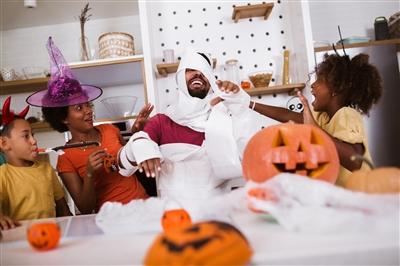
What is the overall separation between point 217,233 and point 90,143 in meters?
1.12

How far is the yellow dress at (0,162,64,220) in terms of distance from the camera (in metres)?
1.21

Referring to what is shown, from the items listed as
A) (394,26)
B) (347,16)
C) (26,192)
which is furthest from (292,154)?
(347,16)

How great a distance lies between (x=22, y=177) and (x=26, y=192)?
74mm

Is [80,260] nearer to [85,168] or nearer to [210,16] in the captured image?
[85,168]

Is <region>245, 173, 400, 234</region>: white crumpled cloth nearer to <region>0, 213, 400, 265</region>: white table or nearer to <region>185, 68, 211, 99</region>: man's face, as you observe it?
<region>0, 213, 400, 265</region>: white table

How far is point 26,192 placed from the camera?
126 centimetres

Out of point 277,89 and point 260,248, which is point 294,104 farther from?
point 260,248

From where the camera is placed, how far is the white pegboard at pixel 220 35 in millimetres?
2252

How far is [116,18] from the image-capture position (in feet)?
8.76

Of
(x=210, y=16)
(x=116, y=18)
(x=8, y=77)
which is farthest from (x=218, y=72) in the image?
(x=8, y=77)

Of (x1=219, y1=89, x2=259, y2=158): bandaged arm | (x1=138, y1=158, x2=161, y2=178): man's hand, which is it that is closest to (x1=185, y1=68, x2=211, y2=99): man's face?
(x1=219, y1=89, x2=259, y2=158): bandaged arm

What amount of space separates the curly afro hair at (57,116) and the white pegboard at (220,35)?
0.69 meters

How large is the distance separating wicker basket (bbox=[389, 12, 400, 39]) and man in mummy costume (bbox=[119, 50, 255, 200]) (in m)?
1.57

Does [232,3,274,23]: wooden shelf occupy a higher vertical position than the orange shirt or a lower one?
higher
